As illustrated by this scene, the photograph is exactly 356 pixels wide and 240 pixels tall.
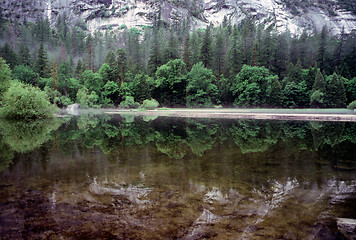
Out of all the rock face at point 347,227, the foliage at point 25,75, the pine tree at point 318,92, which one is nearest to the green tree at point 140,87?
the foliage at point 25,75

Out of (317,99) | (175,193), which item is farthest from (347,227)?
(317,99)

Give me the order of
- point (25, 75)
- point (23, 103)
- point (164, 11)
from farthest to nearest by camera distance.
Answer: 1. point (164, 11)
2. point (25, 75)
3. point (23, 103)

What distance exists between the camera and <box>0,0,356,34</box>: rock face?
436 ft

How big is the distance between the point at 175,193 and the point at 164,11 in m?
149

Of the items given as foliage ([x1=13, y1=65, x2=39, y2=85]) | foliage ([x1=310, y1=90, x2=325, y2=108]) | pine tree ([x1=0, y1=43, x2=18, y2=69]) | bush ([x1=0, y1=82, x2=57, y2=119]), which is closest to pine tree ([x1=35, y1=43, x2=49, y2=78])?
foliage ([x1=13, y1=65, x2=39, y2=85])

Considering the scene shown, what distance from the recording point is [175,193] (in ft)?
19.7

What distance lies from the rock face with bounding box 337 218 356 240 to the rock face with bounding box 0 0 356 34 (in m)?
144

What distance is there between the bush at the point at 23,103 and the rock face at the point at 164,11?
124098mm

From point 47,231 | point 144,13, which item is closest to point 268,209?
point 47,231

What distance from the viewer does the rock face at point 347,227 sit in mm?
3967

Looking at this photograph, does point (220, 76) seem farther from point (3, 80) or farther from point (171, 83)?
point (3, 80)

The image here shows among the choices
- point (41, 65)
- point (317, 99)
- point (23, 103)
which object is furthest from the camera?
point (41, 65)

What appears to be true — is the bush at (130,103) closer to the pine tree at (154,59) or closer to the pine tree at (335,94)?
the pine tree at (154,59)

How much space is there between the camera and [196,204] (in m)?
5.41
